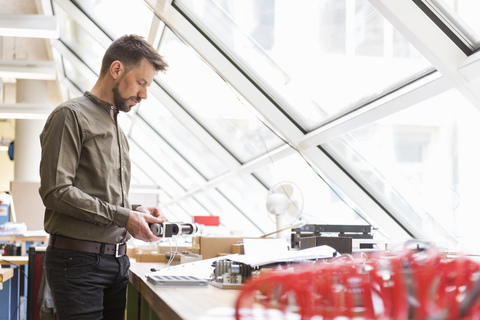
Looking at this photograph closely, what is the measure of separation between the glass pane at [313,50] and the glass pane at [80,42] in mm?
2819

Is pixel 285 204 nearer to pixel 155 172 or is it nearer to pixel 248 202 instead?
pixel 248 202

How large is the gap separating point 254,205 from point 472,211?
3593mm

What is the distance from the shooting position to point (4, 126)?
1781cm

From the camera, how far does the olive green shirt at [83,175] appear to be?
1.85m

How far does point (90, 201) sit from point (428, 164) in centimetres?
226

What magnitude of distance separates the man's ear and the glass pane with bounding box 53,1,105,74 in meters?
4.31

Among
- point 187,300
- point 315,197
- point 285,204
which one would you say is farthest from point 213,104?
point 187,300

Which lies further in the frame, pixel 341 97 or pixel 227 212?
pixel 227 212

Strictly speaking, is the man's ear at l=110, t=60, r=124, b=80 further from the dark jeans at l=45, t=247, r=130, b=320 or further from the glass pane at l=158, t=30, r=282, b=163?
the glass pane at l=158, t=30, r=282, b=163

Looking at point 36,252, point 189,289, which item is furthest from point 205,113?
point 189,289

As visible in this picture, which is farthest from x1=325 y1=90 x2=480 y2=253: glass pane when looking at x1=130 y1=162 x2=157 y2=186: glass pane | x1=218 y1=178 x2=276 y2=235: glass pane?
x1=130 y1=162 x2=157 y2=186: glass pane

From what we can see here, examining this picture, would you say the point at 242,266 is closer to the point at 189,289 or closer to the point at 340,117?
the point at 189,289

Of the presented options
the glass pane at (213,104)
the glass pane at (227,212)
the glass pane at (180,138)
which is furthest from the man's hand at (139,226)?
the glass pane at (227,212)

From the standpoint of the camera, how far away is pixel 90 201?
1.84m
